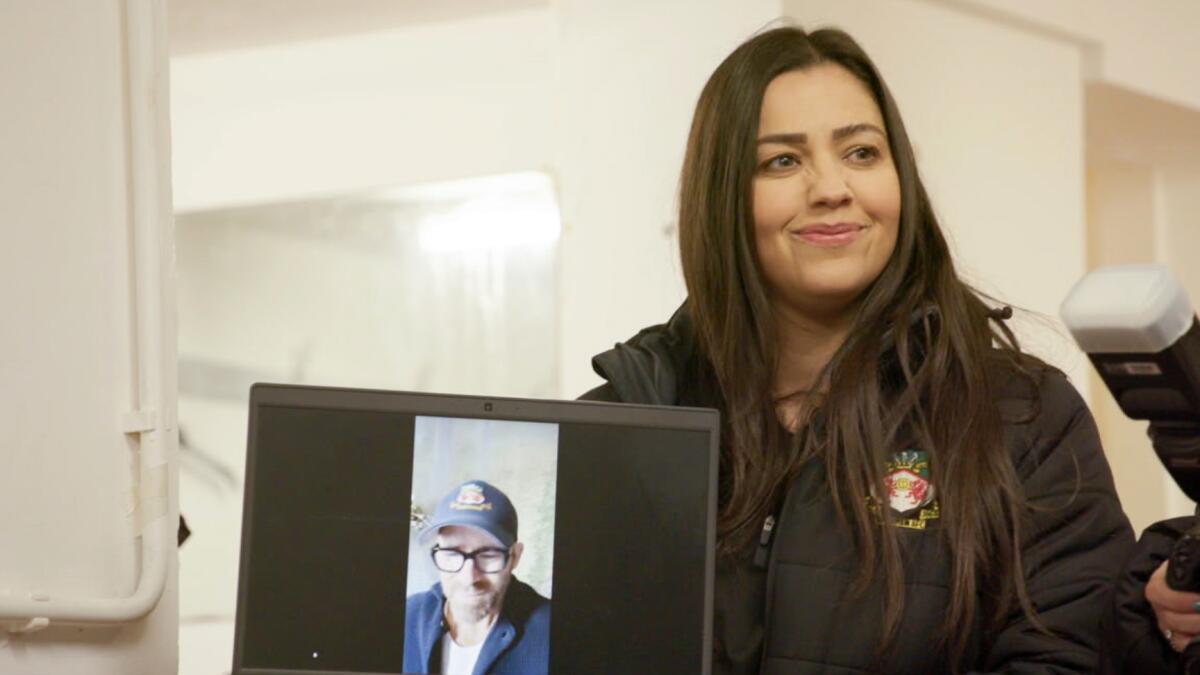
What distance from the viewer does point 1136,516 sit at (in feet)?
18.6

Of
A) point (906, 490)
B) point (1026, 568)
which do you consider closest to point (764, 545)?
point (906, 490)

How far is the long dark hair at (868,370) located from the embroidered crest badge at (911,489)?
2 cm

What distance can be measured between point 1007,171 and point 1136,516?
71.1 inches

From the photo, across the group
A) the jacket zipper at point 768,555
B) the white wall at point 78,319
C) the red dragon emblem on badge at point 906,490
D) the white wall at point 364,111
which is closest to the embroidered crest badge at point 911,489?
the red dragon emblem on badge at point 906,490

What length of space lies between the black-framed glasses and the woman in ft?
1.06

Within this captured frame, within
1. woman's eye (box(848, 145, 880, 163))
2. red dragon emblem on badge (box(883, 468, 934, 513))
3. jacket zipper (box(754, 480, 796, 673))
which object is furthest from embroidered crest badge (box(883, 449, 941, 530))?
woman's eye (box(848, 145, 880, 163))

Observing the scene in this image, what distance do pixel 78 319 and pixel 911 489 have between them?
0.91 m

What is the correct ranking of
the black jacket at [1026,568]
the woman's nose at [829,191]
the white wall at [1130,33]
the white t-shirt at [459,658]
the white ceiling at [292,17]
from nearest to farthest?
the white t-shirt at [459,658], the black jacket at [1026,568], the woman's nose at [829,191], the white wall at [1130,33], the white ceiling at [292,17]

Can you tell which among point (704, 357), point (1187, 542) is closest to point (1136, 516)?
point (704, 357)

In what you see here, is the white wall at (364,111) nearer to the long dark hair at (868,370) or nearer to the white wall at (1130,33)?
the white wall at (1130,33)

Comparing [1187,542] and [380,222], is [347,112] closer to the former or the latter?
[380,222]

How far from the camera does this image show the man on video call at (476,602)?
→ 4.95ft

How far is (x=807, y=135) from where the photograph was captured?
74.5 inches

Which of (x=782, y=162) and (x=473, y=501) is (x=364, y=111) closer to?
(x=782, y=162)
